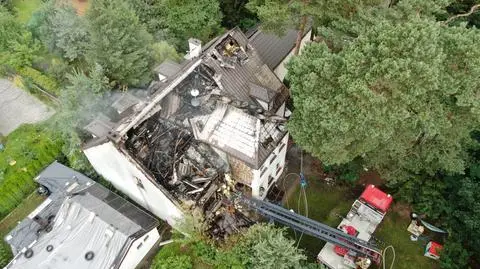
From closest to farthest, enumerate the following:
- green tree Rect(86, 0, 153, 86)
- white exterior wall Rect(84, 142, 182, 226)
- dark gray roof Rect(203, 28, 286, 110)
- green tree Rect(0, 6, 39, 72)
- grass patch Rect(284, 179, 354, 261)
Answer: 1. white exterior wall Rect(84, 142, 182, 226)
2. dark gray roof Rect(203, 28, 286, 110)
3. grass patch Rect(284, 179, 354, 261)
4. green tree Rect(86, 0, 153, 86)
5. green tree Rect(0, 6, 39, 72)

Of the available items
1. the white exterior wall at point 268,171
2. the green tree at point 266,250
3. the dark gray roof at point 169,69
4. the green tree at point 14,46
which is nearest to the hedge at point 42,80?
the green tree at point 14,46

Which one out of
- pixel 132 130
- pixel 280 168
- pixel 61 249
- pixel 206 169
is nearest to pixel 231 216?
pixel 206 169

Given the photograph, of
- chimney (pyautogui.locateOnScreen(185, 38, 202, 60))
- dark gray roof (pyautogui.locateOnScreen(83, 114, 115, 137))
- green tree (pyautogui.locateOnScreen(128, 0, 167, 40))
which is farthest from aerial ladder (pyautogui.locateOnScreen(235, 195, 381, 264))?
green tree (pyautogui.locateOnScreen(128, 0, 167, 40))

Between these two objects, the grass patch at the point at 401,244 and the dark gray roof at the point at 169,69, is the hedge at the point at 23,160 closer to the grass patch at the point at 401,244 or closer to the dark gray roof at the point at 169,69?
the dark gray roof at the point at 169,69

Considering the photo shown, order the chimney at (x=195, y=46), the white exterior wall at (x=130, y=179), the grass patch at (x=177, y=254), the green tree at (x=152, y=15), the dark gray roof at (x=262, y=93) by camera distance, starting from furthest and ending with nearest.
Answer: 1. the green tree at (x=152, y=15)
2. the chimney at (x=195, y=46)
3. the dark gray roof at (x=262, y=93)
4. the grass patch at (x=177, y=254)
5. the white exterior wall at (x=130, y=179)

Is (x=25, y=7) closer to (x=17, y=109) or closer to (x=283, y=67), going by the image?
(x=17, y=109)

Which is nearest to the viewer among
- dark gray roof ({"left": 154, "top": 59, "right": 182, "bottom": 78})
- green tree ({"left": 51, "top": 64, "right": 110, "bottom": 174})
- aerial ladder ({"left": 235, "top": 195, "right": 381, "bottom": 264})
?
aerial ladder ({"left": 235, "top": 195, "right": 381, "bottom": 264})

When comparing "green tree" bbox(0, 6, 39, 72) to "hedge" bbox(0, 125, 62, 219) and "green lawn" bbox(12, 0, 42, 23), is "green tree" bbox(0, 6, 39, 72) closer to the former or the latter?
"green lawn" bbox(12, 0, 42, 23)
